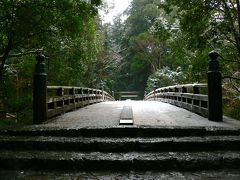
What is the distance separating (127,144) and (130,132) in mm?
420

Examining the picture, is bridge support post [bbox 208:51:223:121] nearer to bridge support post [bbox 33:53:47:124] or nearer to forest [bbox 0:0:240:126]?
forest [bbox 0:0:240:126]

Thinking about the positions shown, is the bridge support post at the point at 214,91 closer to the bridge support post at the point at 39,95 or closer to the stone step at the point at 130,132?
the stone step at the point at 130,132

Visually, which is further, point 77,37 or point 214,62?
point 77,37

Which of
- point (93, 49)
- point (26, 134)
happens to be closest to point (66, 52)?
point (93, 49)

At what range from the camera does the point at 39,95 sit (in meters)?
5.31

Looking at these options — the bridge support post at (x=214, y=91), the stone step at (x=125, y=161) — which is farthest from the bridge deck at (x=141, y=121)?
the stone step at (x=125, y=161)

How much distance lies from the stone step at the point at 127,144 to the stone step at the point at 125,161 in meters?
0.19

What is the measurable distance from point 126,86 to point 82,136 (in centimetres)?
4177

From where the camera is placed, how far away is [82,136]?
4.43 m

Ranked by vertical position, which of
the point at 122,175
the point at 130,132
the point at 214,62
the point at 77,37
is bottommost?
the point at 122,175

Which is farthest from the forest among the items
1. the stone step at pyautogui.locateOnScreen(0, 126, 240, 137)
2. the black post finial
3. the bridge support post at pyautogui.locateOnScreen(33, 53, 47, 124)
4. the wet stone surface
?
the wet stone surface

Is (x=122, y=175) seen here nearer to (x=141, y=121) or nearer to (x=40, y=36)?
(x=141, y=121)

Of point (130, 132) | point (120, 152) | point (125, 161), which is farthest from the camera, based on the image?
point (130, 132)

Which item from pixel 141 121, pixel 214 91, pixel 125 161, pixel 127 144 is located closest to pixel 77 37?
pixel 141 121
